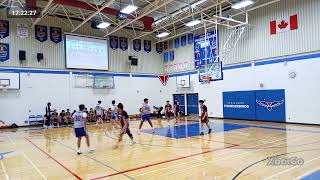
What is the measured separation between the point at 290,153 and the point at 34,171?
22.3 ft

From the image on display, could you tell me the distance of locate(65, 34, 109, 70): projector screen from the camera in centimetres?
1947

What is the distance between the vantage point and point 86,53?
66.3 ft

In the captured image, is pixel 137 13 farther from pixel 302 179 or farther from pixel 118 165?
pixel 302 179

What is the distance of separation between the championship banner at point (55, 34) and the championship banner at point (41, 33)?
0.41m

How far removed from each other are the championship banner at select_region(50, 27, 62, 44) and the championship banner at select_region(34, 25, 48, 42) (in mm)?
406

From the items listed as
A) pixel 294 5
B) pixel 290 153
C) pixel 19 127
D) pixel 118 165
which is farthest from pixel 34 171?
pixel 294 5

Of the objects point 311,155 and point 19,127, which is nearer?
point 311,155

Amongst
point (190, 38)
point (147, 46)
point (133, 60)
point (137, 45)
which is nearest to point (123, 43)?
point (137, 45)

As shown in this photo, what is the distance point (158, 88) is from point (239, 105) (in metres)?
8.67

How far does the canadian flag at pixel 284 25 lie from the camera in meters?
14.7

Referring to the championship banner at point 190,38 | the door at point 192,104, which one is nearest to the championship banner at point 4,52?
the championship banner at point 190,38

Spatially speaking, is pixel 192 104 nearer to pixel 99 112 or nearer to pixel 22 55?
pixel 99 112

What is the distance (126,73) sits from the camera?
22.3m

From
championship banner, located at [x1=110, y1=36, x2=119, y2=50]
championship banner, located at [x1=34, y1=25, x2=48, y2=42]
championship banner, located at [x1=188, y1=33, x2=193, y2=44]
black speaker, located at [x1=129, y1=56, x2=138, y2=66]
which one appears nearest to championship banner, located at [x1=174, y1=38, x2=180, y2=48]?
championship banner, located at [x1=188, y1=33, x2=193, y2=44]
